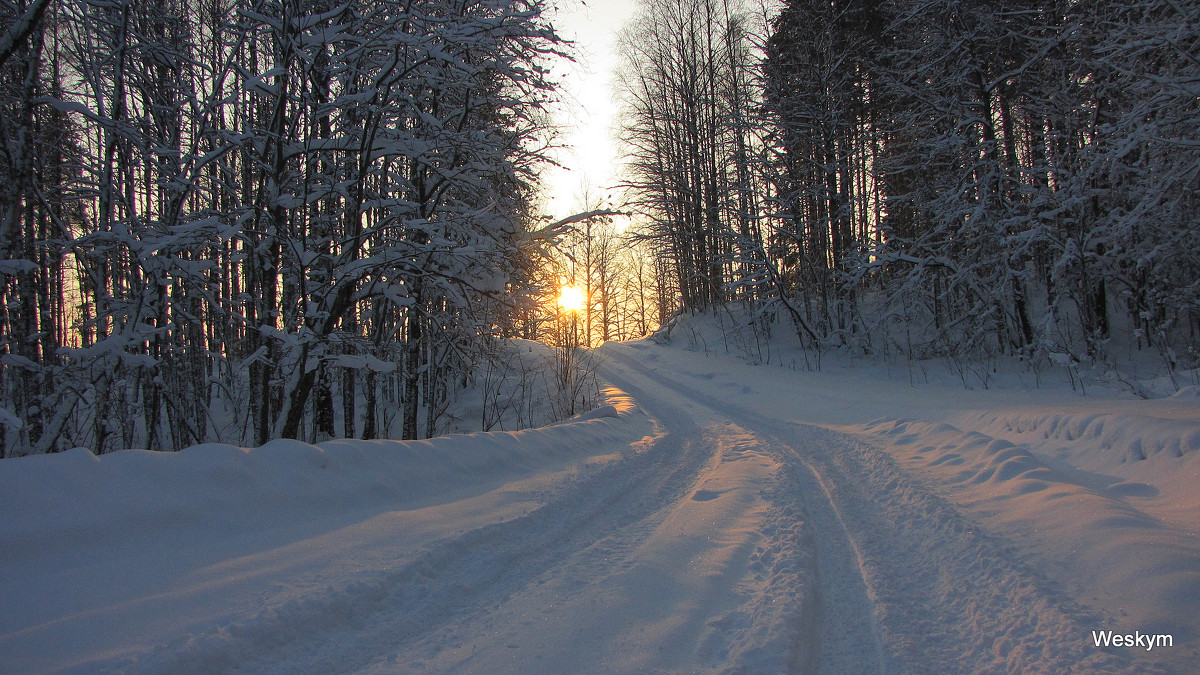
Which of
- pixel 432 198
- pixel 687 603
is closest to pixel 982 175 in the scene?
pixel 432 198

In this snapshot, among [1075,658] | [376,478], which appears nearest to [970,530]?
[1075,658]

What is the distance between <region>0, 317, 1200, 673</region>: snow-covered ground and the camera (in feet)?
7.61

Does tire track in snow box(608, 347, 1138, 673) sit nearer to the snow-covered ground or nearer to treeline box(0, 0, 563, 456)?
the snow-covered ground

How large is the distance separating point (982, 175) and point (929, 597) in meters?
14.7

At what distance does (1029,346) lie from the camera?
12242 mm

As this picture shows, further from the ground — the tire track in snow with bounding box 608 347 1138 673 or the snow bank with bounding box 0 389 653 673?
the snow bank with bounding box 0 389 653 673

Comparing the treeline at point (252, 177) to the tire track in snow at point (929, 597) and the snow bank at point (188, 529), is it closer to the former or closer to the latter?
the snow bank at point (188, 529)

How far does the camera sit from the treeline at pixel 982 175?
29.7 ft

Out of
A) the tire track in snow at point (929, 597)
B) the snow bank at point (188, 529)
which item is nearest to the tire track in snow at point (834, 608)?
the tire track in snow at point (929, 597)

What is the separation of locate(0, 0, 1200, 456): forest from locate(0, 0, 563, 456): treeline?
0.18 ft

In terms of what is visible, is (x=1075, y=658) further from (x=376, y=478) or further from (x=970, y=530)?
(x=376, y=478)

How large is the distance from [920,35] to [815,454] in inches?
537

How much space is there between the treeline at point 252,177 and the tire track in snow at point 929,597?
4.82 metres

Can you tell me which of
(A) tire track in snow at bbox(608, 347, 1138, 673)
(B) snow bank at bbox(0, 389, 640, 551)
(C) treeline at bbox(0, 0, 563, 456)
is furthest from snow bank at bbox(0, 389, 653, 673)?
(A) tire track in snow at bbox(608, 347, 1138, 673)
